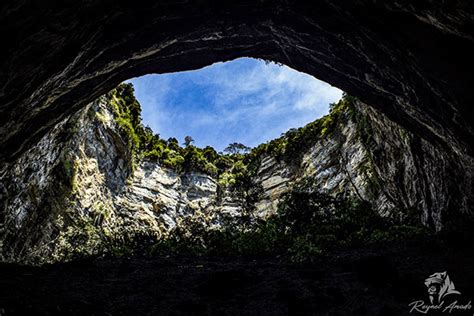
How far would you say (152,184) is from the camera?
32.1 metres

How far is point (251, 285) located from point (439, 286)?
5852mm

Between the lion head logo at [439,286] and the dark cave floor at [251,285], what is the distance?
6.8 inches

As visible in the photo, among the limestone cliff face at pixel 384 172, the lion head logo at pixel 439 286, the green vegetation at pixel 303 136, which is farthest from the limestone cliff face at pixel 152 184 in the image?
the lion head logo at pixel 439 286

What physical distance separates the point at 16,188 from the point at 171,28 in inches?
444

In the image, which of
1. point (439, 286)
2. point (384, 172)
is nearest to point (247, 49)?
point (439, 286)

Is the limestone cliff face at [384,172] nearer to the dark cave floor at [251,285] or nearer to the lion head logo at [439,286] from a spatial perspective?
the dark cave floor at [251,285]

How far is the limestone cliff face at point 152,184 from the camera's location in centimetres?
1641

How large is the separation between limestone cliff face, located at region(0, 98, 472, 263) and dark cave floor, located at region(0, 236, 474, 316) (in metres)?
4.36

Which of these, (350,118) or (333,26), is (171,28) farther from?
(350,118)

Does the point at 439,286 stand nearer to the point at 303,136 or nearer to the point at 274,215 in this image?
the point at 274,215

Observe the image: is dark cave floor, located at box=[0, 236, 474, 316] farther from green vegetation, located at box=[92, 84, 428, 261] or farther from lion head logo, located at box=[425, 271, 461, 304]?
green vegetation, located at box=[92, 84, 428, 261]

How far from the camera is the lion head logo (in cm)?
910

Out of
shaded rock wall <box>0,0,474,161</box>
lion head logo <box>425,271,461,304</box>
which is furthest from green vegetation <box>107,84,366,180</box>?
lion head logo <box>425,271,461,304</box>

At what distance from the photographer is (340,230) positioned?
19844 mm
